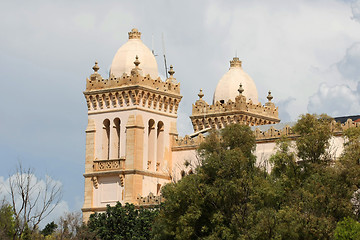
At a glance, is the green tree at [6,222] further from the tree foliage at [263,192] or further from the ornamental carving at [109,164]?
the tree foliage at [263,192]

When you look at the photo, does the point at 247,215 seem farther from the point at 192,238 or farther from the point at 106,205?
the point at 106,205

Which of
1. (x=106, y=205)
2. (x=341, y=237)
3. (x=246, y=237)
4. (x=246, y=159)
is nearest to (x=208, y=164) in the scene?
(x=246, y=159)

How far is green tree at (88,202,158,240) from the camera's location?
62.0m

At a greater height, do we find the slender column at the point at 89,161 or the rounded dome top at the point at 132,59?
the rounded dome top at the point at 132,59

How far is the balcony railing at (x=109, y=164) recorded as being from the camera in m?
66.7

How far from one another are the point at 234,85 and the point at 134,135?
14257mm

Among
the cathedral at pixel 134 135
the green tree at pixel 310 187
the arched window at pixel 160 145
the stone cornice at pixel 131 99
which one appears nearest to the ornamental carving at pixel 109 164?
the cathedral at pixel 134 135

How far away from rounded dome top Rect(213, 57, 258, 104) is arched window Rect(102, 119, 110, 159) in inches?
498

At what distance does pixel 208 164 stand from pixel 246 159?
2.08 m

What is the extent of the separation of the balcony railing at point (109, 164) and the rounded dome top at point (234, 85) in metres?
14.4

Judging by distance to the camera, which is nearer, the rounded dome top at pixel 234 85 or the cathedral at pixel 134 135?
the cathedral at pixel 134 135

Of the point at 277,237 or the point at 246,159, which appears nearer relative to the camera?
the point at 277,237

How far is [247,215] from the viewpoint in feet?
164

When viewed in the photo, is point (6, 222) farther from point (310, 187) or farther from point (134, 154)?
point (310, 187)
